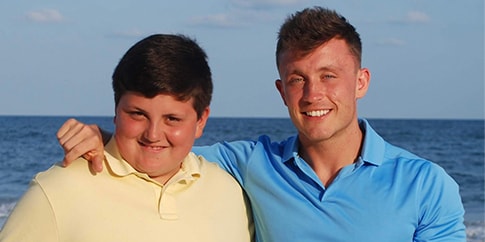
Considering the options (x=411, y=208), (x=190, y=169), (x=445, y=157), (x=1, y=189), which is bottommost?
(x=445, y=157)

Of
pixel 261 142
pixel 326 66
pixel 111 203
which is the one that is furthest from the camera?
pixel 261 142

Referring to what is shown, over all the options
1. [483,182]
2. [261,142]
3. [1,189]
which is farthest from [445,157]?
[261,142]

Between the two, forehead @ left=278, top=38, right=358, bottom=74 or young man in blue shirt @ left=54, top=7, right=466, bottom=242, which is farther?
forehead @ left=278, top=38, right=358, bottom=74

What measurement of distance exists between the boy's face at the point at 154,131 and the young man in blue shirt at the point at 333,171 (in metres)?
0.66

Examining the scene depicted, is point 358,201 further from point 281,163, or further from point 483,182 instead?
point 483,182

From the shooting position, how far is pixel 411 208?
139 inches

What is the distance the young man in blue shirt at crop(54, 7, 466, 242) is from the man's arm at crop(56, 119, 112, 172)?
80 cm

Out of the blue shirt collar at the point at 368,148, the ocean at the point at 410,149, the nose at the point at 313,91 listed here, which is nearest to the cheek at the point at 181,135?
the nose at the point at 313,91

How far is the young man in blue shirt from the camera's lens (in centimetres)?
353

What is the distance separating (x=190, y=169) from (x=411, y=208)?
99 cm

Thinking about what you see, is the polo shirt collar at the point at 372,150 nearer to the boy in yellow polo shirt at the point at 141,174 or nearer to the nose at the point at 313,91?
the nose at the point at 313,91

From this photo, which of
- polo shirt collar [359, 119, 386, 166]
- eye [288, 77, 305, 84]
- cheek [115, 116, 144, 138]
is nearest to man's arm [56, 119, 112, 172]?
cheek [115, 116, 144, 138]

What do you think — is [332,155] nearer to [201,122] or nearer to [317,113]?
[317,113]

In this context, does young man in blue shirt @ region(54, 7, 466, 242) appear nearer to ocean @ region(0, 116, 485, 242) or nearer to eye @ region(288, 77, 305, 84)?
eye @ region(288, 77, 305, 84)
